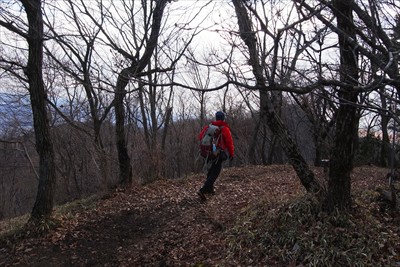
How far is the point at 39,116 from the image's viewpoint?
21.3ft

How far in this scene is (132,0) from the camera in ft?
33.2

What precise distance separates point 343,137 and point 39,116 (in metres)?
5.02

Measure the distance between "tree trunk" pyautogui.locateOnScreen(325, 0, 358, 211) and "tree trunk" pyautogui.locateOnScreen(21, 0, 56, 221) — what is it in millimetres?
4659

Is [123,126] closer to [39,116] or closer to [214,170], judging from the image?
[39,116]

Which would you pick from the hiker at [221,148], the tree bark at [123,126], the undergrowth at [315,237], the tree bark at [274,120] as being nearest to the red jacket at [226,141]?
the hiker at [221,148]

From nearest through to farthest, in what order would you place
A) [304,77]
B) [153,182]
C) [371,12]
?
1. [304,77]
2. [371,12]
3. [153,182]

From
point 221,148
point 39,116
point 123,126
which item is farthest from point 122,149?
point 221,148

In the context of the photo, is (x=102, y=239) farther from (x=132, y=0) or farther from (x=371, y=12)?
(x=132, y=0)

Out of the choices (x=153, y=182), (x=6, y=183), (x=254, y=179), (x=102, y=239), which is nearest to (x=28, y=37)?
(x=102, y=239)

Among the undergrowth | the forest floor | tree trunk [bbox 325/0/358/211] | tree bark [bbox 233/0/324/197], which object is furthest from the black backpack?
tree trunk [bbox 325/0/358/211]

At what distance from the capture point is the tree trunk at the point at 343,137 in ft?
13.9

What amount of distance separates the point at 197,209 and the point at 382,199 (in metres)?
3.03

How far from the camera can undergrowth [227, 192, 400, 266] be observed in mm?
4219

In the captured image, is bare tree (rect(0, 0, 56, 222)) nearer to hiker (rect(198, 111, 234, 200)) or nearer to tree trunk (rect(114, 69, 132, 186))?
tree trunk (rect(114, 69, 132, 186))
